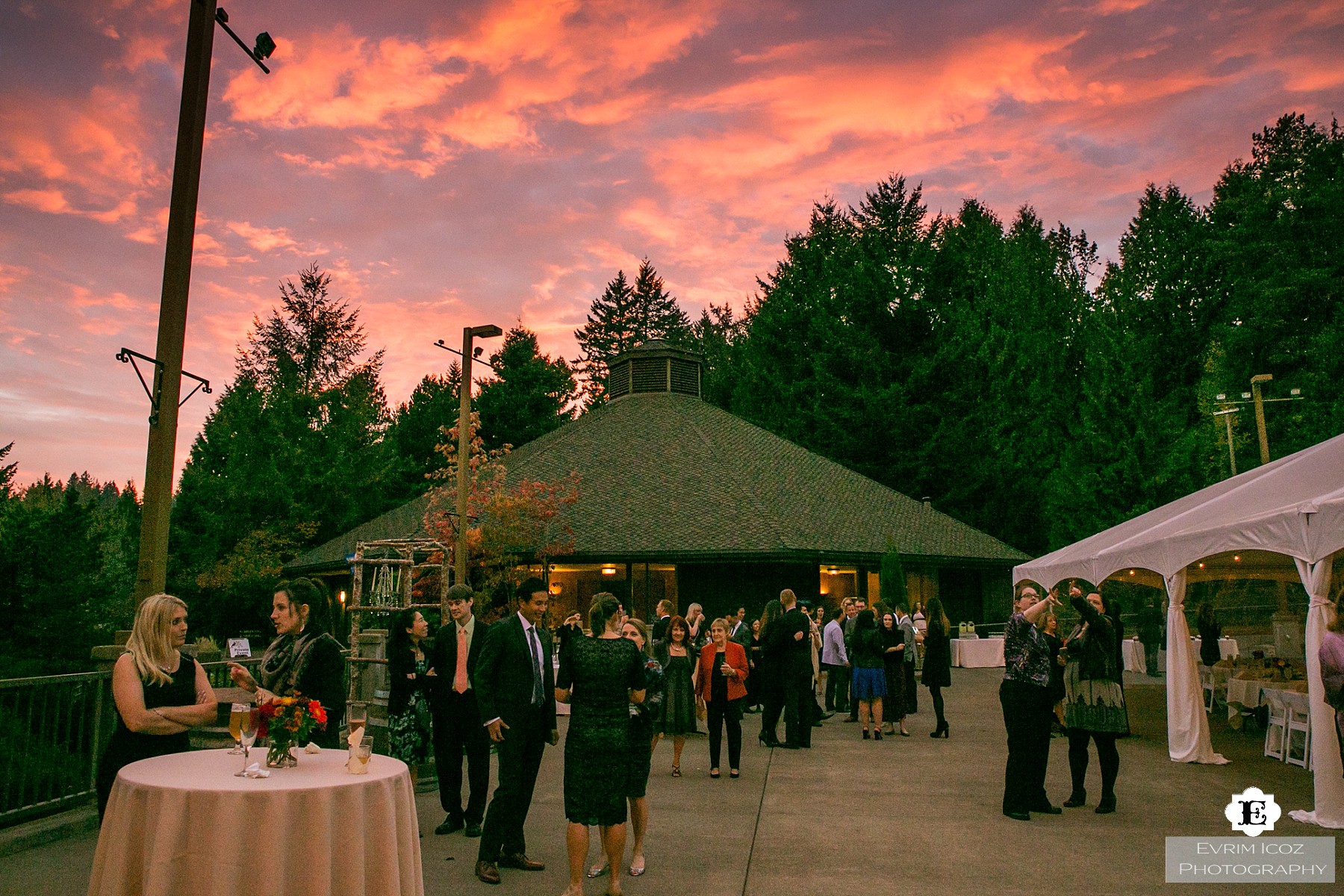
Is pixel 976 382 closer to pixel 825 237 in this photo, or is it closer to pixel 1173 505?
pixel 825 237

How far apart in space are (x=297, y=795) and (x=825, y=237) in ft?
169

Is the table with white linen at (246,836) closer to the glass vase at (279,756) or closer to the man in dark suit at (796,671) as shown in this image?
the glass vase at (279,756)

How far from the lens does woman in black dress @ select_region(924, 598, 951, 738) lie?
1288 centimetres

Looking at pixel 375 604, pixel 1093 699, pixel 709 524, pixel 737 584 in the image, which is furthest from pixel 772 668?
pixel 709 524

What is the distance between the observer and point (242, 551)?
35812 millimetres

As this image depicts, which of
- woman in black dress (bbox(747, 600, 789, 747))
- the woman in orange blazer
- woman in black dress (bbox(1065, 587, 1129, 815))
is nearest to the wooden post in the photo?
the woman in orange blazer

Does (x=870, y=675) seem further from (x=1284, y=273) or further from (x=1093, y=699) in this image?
(x=1284, y=273)

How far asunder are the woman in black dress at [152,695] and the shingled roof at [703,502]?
811 inches

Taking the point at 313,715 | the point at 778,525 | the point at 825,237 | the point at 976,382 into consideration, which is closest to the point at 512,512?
the point at 778,525

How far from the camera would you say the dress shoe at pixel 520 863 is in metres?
6.30

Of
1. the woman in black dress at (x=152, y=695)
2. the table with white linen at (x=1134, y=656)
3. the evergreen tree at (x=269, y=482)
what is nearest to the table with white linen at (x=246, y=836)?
the woman in black dress at (x=152, y=695)

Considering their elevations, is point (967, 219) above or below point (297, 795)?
above

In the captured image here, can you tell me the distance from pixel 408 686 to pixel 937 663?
8.02 m

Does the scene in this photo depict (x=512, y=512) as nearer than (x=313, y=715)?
No
